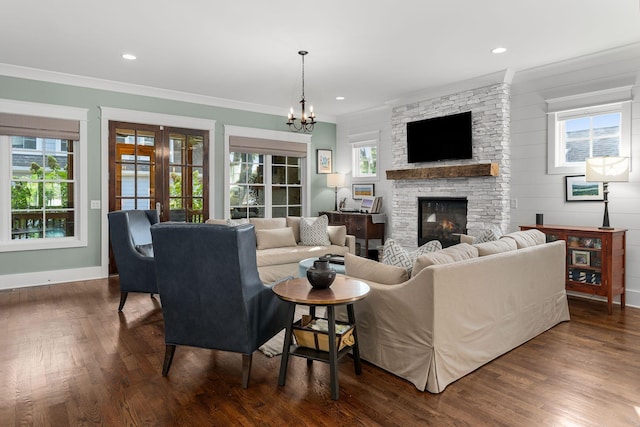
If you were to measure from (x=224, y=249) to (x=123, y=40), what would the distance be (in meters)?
2.94

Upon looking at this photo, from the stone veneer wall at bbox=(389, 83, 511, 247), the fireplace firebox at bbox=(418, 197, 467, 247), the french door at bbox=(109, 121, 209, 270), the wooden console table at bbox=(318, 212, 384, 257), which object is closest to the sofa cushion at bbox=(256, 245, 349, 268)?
the wooden console table at bbox=(318, 212, 384, 257)

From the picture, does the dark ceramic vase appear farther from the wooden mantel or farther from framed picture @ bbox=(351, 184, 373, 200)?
framed picture @ bbox=(351, 184, 373, 200)

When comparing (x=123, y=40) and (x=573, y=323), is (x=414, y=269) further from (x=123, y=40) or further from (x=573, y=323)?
(x=123, y=40)

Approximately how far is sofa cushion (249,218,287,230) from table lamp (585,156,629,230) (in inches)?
144

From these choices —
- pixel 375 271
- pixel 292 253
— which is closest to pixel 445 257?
pixel 375 271

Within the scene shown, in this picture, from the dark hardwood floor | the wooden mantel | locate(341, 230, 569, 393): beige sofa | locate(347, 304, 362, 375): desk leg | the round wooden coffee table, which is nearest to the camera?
the dark hardwood floor

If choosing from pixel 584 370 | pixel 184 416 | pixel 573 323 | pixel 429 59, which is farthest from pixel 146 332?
pixel 429 59

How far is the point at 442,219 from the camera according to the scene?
5.87 meters

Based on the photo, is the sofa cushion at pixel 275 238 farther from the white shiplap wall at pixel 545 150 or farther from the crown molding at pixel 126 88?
the white shiplap wall at pixel 545 150

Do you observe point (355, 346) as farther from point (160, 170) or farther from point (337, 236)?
point (160, 170)

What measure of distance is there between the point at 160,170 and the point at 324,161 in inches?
122

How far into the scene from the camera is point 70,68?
4.86 metres

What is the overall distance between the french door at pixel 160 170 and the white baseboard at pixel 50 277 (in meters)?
0.25

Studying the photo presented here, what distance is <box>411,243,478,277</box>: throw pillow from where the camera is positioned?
95.6 inches
